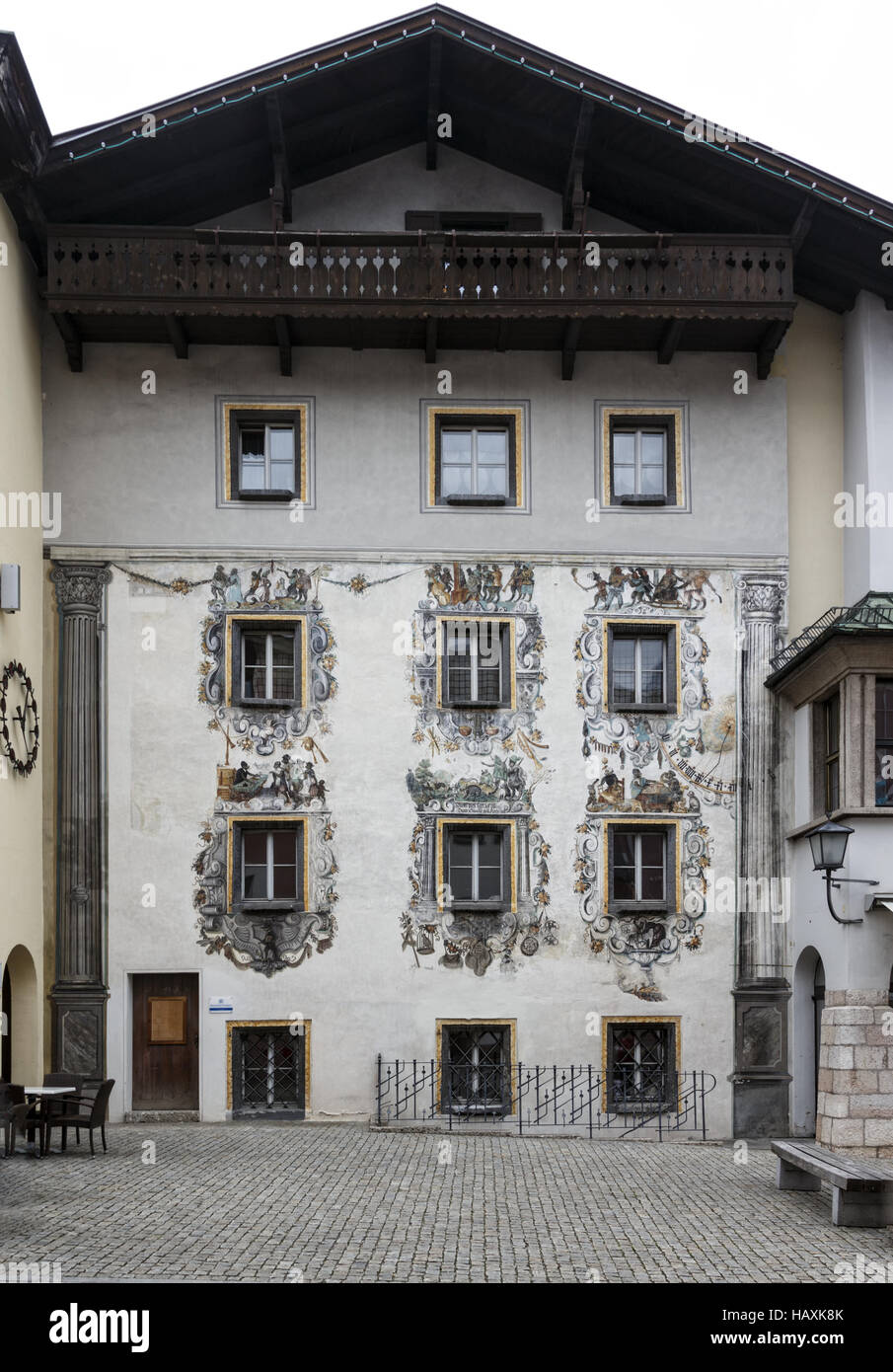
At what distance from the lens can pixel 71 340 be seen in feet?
71.1

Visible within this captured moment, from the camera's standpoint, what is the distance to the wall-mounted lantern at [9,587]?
19.2 metres

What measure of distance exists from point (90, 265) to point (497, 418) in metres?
5.96

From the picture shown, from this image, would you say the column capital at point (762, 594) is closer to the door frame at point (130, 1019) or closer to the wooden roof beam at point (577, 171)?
the wooden roof beam at point (577, 171)

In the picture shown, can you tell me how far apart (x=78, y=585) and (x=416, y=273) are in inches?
248

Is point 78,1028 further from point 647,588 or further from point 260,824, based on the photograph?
point 647,588

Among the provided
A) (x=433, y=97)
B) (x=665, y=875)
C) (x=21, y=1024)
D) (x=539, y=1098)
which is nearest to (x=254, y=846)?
(x=21, y=1024)

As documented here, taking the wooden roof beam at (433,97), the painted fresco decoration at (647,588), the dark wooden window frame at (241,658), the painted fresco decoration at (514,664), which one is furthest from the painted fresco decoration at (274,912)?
the wooden roof beam at (433,97)

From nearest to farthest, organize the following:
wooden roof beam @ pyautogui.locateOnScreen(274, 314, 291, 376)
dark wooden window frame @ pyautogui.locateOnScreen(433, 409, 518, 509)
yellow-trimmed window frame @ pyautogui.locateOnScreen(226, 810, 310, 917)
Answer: wooden roof beam @ pyautogui.locateOnScreen(274, 314, 291, 376)
yellow-trimmed window frame @ pyautogui.locateOnScreen(226, 810, 310, 917)
dark wooden window frame @ pyautogui.locateOnScreen(433, 409, 518, 509)

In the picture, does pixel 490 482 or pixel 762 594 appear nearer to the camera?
pixel 762 594

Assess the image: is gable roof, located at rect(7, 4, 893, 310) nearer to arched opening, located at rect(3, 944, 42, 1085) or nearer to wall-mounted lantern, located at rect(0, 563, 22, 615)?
wall-mounted lantern, located at rect(0, 563, 22, 615)

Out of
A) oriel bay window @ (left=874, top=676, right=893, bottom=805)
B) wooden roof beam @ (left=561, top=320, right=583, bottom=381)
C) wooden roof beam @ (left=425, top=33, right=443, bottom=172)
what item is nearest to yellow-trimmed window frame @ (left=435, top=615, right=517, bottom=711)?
wooden roof beam @ (left=561, top=320, right=583, bottom=381)

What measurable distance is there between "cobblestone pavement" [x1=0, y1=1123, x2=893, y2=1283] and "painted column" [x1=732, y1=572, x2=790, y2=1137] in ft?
6.72

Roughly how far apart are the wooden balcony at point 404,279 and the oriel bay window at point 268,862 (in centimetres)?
676

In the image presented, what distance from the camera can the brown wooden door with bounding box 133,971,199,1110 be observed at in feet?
69.4
